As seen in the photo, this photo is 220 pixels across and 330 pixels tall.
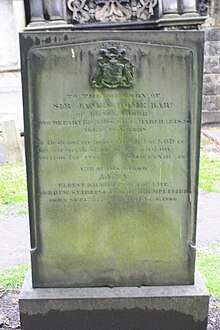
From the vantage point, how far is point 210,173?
23.7ft

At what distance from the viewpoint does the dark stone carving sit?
2.53 meters

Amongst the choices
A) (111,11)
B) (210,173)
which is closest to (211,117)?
(111,11)

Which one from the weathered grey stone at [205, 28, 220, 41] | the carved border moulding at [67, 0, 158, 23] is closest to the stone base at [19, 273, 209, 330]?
the carved border moulding at [67, 0, 158, 23]

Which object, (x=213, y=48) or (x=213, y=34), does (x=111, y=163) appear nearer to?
(x=213, y=48)

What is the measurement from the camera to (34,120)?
2619 millimetres

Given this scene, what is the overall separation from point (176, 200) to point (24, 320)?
4.23 feet

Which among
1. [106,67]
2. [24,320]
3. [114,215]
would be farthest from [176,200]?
[24,320]

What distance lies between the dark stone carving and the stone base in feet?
4.49

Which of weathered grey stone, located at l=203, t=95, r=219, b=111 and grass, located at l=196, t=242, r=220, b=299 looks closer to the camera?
grass, located at l=196, t=242, r=220, b=299

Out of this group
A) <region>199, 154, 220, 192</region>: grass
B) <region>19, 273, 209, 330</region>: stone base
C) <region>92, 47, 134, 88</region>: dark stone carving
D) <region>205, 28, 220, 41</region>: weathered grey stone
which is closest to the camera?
<region>92, 47, 134, 88</region>: dark stone carving

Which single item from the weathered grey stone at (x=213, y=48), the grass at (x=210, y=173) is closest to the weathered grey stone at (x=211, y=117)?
the weathered grey stone at (x=213, y=48)

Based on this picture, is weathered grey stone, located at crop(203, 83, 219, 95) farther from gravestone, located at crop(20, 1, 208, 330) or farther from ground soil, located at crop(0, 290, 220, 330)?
gravestone, located at crop(20, 1, 208, 330)

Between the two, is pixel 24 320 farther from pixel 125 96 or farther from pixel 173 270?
pixel 125 96

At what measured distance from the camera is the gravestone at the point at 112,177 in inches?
100
